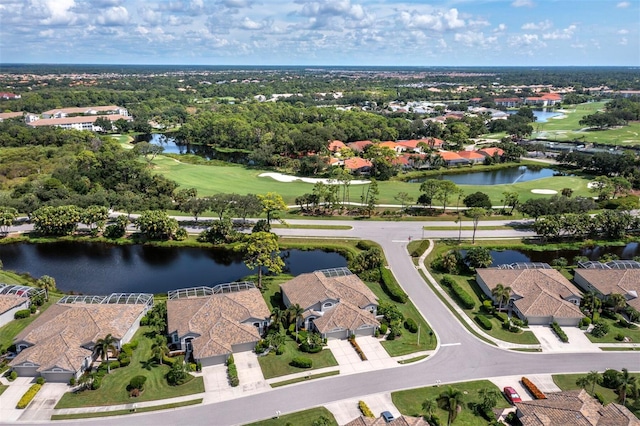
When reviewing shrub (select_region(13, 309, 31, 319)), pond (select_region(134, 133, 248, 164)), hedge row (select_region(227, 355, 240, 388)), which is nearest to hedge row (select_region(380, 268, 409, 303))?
hedge row (select_region(227, 355, 240, 388))

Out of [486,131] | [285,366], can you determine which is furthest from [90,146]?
[486,131]

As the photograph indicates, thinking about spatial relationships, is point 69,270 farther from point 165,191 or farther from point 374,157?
point 374,157

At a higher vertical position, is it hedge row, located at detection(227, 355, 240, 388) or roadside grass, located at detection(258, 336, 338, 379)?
hedge row, located at detection(227, 355, 240, 388)

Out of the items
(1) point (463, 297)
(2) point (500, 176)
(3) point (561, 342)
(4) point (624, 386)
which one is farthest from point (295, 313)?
(2) point (500, 176)

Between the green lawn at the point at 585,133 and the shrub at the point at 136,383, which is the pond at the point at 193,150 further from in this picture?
the green lawn at the point at 585,133

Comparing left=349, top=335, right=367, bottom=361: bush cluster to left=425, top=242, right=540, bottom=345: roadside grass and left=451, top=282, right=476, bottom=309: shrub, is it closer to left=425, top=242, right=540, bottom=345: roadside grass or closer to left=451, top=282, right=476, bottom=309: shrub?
left=425, top=242, right=540, bottom=345: roadside grass

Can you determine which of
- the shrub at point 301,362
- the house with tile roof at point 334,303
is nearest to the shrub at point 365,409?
the shrub at point 301,362
